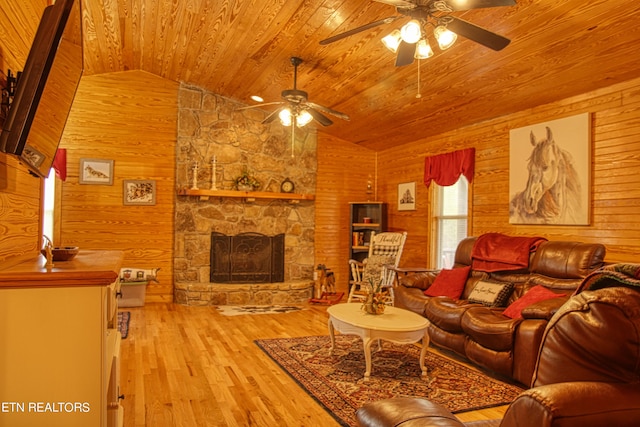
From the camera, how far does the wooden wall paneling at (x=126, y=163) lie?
6066 millimetres

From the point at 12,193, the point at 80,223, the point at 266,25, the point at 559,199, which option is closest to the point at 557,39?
the point at 559,199

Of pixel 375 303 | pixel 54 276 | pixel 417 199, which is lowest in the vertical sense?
pixel 375 303

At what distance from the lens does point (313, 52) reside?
443 centimetres

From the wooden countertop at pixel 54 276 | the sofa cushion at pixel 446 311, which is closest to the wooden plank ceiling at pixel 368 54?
the sofa cushion at pixel 446 311

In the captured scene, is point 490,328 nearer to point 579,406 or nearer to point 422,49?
point 422,49

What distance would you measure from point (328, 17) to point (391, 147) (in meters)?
3.63

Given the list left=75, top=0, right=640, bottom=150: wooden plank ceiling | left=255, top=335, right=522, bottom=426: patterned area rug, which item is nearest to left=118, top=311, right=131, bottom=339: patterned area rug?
left=255, top=335, right=522, bottom=426: patterned area rug

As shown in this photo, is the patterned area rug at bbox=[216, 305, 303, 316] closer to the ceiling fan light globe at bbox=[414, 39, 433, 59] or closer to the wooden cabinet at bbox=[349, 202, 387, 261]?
the wooden cabinet at bbox=[349, 202, 387, 261]

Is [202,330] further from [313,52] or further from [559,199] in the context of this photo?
[559,199]

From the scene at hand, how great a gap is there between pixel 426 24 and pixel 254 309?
4.44m

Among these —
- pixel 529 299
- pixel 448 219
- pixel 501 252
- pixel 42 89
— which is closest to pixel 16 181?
pixel 42 89

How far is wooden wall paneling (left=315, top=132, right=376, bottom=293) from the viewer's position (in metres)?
7.25

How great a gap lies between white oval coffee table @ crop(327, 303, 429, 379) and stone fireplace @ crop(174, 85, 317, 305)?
3.14 metres

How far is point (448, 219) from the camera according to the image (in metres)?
6.06
